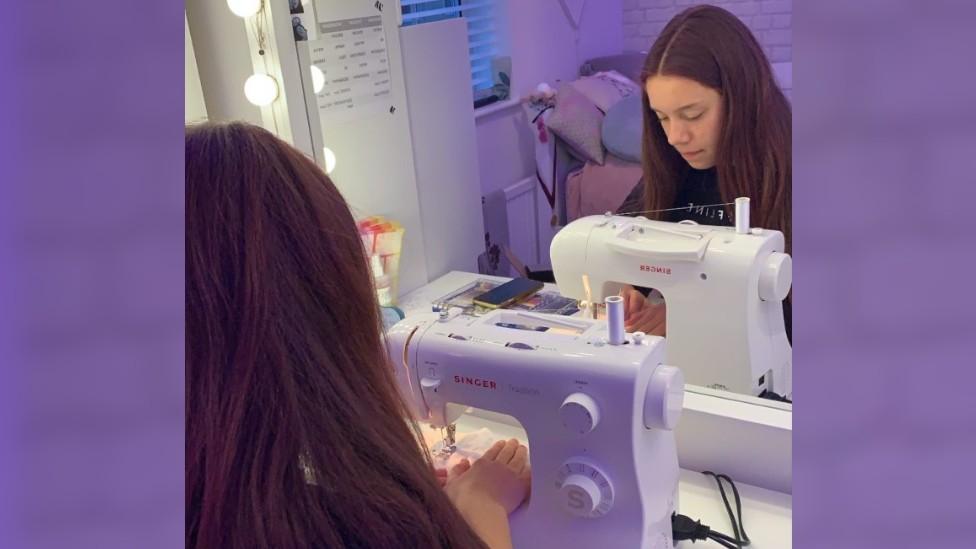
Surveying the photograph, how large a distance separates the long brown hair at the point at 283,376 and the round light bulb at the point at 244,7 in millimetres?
750

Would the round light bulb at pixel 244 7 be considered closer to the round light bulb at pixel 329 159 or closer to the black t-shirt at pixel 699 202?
the round light bulb at pixel 329 159

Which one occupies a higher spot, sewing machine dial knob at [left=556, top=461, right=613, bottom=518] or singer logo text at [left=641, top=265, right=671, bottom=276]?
singer logo text at [left=641, top=265, right=671, bottom=276]

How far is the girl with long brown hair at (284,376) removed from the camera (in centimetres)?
67

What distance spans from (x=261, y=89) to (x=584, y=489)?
3.18 ft

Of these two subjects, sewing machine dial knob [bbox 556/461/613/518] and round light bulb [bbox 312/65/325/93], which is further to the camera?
round light bulb [bbox 312/65/325/93]

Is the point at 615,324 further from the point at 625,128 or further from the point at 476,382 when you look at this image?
the point at 625,128

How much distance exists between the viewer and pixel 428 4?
1630 mm

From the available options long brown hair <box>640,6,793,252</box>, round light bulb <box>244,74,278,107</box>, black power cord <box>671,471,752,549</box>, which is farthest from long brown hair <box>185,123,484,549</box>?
round light bulb <box>244,74,278,107</box>

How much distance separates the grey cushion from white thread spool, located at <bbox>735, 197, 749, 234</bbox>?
205mm

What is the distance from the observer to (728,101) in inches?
48.2

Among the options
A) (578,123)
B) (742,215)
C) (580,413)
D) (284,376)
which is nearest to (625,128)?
(578,123)

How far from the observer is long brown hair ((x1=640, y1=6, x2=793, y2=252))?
1.13 meters

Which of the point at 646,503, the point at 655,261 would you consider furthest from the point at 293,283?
the point at 655,261

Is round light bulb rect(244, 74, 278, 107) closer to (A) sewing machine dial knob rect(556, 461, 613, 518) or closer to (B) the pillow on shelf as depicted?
(B) the pillow on shelf
